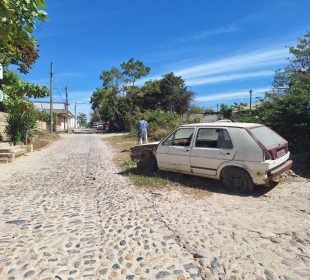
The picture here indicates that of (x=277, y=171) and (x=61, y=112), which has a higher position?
(x=61, y=112)

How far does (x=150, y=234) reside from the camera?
478 cm

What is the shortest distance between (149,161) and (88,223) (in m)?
4.25

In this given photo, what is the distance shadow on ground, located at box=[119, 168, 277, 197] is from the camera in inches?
286

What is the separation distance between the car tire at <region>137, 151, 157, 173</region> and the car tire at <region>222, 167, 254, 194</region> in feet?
8.40

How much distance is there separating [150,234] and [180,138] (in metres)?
4.36

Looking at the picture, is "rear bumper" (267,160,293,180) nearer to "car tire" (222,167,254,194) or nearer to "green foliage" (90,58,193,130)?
"car tire" (222,167,254,194)

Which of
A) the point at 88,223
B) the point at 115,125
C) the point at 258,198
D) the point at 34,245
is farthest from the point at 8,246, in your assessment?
the point at 115,125

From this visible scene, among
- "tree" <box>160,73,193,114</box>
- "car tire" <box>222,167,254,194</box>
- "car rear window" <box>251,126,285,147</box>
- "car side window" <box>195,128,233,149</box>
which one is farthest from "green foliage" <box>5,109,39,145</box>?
"tree" <box>160,73,193,114</box>

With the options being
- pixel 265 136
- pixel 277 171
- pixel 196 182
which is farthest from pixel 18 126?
pixel 277 171

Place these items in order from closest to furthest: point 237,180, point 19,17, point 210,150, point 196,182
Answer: point 19,17, point 237,180, point 210,150, point 196,182

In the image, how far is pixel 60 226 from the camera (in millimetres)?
5137

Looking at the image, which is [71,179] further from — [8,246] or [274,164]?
[274,164]

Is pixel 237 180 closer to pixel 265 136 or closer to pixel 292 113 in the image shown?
pixel 265 136

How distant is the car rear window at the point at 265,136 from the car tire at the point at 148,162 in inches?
128
